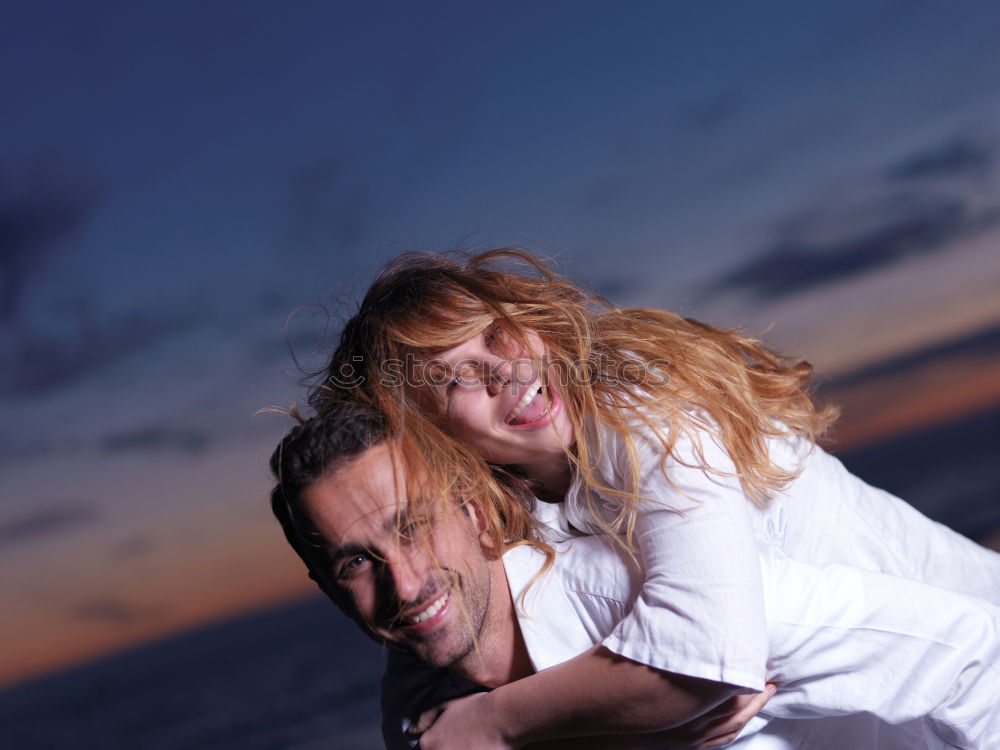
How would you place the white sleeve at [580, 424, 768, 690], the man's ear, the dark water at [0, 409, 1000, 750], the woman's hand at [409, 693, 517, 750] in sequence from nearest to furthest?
1. the white sleeve at [580, 424, 768, 690]
2. the woman's hand at [409, 693, 517, 750]
3. the man's ear
4. the dark water at [0, 409, 1000, 750]

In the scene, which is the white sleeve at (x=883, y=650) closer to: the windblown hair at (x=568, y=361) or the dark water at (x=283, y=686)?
the windblown hair at (x=568, y=361)

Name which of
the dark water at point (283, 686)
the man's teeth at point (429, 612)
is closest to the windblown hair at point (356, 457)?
the man's teeth at point (429, 612)

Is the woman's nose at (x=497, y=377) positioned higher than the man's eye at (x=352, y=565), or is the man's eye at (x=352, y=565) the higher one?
the woman's nose at (x=497, y=377)

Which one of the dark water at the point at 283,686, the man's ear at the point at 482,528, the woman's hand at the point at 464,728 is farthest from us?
the dark water at the point at 283,686

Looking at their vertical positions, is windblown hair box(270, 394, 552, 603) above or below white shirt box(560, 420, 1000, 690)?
above

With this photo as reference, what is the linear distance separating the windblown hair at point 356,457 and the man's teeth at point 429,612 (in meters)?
0.22

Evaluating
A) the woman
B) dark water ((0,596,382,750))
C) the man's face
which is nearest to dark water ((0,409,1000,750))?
dark water ((0,596,382,750))

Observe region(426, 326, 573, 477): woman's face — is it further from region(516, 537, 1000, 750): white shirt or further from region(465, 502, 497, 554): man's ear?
region(516, 537, 1000, 750): white shirt

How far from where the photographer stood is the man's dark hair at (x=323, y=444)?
211 centimetres

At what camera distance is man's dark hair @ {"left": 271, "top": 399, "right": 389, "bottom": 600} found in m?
2.11

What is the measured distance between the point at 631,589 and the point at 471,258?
1.05m

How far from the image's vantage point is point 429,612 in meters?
2.11

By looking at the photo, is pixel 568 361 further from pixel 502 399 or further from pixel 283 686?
pixel 283 686

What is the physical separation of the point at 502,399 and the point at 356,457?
416 millimetres
